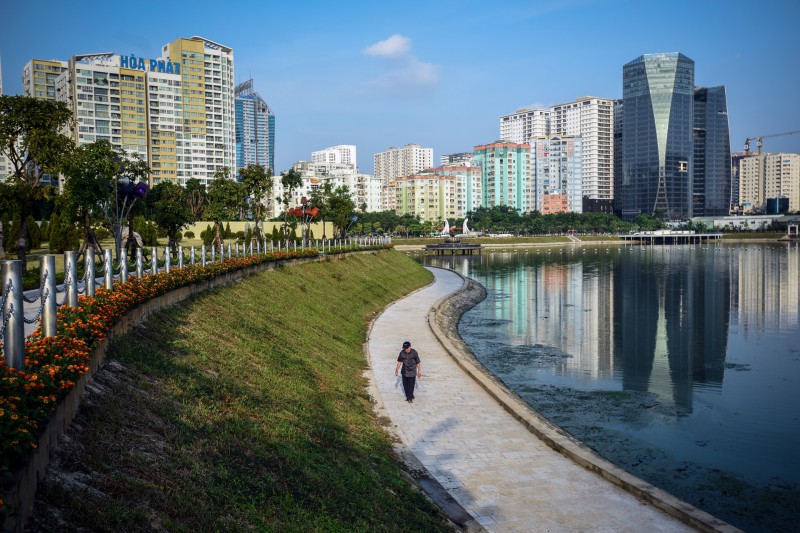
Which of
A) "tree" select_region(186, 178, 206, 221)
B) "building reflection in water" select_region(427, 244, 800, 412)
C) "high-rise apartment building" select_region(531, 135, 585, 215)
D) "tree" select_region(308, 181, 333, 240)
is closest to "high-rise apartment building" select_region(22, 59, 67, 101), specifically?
"tree" select_region(186, 178, 206, 221)

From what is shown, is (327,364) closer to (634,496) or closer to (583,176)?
(634,496)

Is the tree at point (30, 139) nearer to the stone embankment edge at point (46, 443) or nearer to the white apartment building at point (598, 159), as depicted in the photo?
the stone embankment edge at point (46, 443)

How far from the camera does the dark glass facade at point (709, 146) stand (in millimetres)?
186500

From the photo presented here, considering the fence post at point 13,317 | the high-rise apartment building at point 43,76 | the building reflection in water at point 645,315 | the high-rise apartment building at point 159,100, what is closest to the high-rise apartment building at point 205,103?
the high-rise apartment building at point 159,100

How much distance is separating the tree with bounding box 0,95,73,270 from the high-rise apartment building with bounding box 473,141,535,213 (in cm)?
16473

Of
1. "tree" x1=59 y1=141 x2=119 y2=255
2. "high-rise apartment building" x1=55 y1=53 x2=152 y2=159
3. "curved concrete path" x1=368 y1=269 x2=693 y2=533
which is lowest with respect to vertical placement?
"curved concrete path" x1=368 y1=269 x2=693 y2=533

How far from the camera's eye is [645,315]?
38594 mm

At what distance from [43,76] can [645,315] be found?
12144cm

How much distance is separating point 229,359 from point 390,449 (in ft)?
14.1

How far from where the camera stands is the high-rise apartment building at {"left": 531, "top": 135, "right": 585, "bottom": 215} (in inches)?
7308

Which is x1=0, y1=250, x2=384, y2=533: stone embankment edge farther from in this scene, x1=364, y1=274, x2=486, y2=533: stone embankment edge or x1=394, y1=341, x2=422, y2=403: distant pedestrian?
x1=394, y1=341, x2=422, y2=403: distant pedestrian

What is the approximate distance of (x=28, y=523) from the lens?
5.30m

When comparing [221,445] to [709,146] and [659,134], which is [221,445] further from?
[709,146]

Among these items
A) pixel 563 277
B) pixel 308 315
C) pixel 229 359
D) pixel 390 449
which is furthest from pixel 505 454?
pixel 563 277
